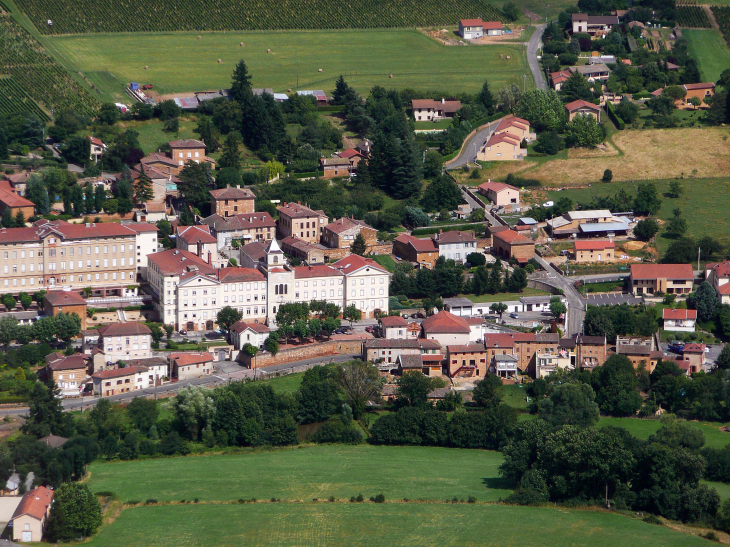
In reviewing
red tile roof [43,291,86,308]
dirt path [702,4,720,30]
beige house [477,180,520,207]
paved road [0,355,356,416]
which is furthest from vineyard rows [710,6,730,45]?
red tile roof [43,291,86,308]

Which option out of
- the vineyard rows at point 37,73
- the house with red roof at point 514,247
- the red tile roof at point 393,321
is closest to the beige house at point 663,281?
the house with red roof at point 514,247

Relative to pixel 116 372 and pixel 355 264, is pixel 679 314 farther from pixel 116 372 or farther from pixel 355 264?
pixel 116 372

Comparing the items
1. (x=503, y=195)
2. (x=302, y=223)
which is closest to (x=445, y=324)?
(x=302, y=223)

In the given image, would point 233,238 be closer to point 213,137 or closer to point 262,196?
point 262,196

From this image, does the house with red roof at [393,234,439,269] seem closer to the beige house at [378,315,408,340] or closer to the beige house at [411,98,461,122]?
the beige house at [378,315,408,340]

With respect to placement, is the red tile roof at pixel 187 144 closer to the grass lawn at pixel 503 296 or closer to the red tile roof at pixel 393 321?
the grass lawn at pixel 503 296

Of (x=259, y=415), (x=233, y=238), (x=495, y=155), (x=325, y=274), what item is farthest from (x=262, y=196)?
(x=259, y=415)
